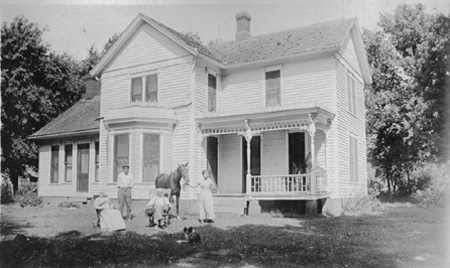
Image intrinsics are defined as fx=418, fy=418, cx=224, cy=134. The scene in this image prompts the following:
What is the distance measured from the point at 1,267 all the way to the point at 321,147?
11.1 m

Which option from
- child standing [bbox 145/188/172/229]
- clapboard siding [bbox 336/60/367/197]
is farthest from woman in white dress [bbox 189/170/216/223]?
clapboard siding [bbox 336/60/367/197]

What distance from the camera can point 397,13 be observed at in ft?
76.4

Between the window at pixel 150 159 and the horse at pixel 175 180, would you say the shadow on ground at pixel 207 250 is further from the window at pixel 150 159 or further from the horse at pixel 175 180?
the window at pixel 150 159

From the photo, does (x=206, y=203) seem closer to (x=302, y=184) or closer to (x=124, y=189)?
(x=124, y=189)

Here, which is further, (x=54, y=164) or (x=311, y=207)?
(x=54, y=164)

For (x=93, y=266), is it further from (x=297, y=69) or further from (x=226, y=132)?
(x=297, y=69)

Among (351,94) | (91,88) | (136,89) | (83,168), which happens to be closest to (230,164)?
(136,89)

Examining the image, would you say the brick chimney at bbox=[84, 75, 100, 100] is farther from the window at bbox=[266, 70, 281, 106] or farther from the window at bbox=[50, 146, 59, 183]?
the window at bbox=[266, 70, 281, 106]

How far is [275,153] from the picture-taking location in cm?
1639

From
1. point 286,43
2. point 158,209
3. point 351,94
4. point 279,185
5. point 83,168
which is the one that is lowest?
point 158,209

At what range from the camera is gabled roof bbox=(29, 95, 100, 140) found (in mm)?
19875

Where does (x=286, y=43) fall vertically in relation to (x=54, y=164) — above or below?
above

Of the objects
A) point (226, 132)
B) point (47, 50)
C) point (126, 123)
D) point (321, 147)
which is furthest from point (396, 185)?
point (47, 50)

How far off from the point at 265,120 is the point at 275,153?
191cm
